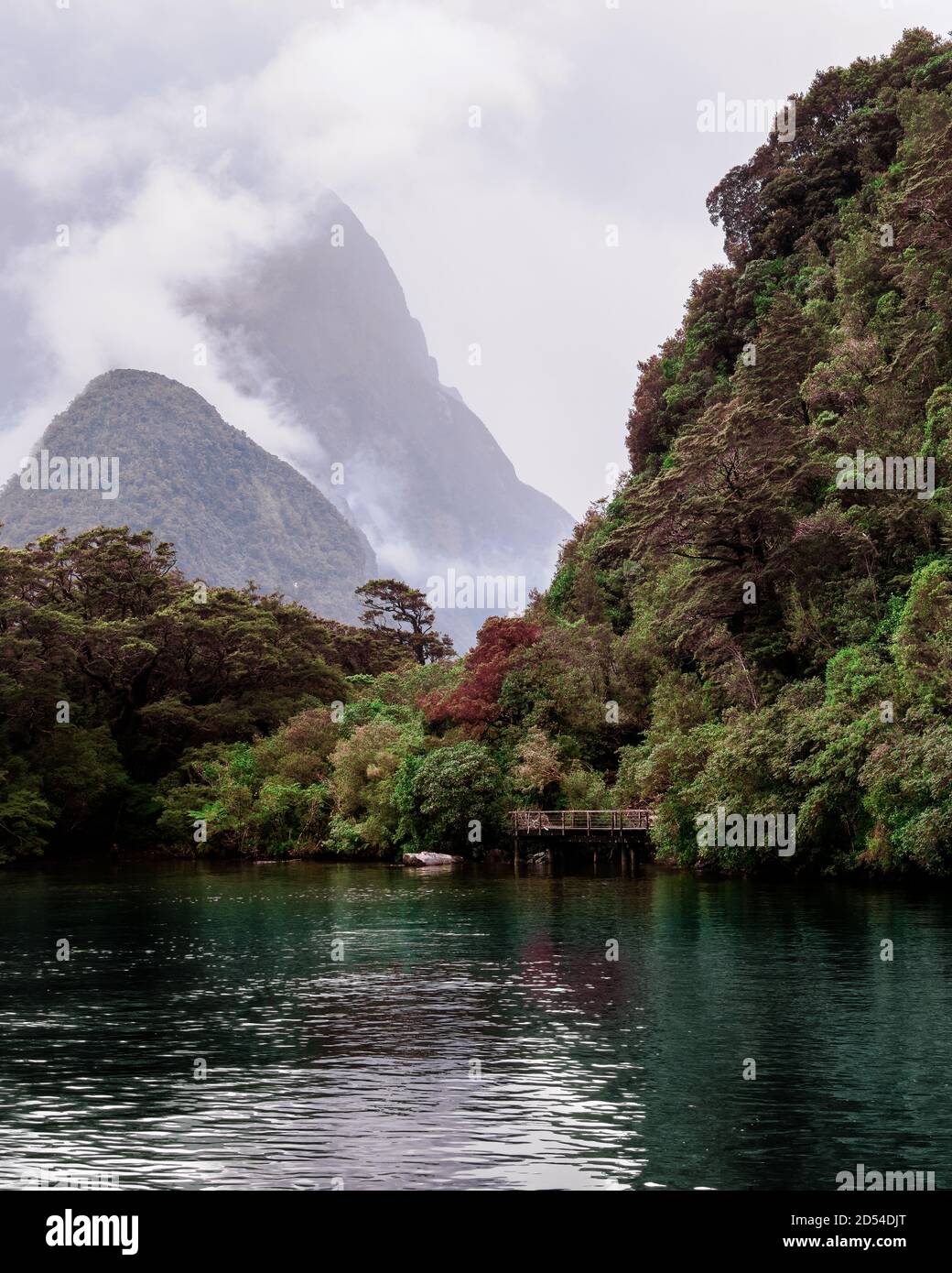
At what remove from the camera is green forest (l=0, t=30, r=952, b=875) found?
46625mm

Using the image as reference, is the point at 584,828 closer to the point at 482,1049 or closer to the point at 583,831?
the point at 583,831

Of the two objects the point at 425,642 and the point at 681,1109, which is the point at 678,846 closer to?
the point at 681,1109

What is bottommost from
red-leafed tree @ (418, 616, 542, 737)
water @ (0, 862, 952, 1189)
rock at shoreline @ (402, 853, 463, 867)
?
rock at shoreline @ (402, 853, 463, 867)

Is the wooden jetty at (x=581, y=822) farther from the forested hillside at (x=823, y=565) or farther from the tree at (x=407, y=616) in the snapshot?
the tree at (x=407, y=616)

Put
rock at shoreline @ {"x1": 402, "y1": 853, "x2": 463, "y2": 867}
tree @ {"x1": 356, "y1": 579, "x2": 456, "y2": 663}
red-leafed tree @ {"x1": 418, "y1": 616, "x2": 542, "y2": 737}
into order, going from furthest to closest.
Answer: tree @ {"x1": 356, "y1": 579, "x2": 456, "y2": 663}, red-leafed tree @ {"x1": 418, "y1": 616, "x2": 542, "y2": 737}, rock at shoreline @ {"x1": 402, "y1": 853, "x2": 463, "y2": 867}

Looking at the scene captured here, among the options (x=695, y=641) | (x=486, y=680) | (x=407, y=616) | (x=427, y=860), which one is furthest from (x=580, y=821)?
(x=407, y=616)

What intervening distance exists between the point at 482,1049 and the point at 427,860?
4006 cm

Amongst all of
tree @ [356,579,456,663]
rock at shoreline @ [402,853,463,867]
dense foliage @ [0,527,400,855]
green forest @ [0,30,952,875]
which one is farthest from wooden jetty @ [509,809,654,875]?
tree @ [356,579,456,663]

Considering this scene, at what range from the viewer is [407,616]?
11362cm

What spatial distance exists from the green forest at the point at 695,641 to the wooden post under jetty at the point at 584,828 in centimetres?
126

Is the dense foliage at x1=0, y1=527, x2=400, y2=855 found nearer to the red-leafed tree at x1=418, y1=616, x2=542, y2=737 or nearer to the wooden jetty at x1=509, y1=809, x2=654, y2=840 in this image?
the red-leafed tree at x1=418, y1=616, x2=542, y2=737

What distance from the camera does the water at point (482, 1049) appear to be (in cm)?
1381

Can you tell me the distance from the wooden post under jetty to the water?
19099 millimetres
